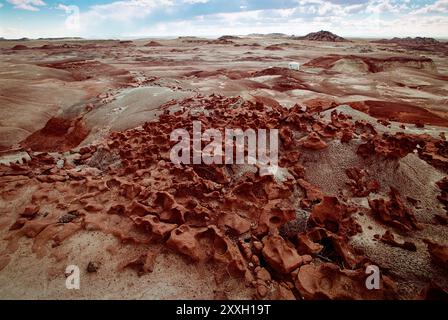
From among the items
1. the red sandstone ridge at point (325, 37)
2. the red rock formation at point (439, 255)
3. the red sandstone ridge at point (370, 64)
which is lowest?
the red rock formation at point (439, 255)

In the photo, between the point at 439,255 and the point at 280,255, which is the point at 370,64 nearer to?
the point at 439,255

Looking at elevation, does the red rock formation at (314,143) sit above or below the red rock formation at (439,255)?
above

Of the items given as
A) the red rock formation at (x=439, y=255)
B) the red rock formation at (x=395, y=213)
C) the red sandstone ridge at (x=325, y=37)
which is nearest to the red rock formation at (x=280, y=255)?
the red rock formation at (x=439, y=255)

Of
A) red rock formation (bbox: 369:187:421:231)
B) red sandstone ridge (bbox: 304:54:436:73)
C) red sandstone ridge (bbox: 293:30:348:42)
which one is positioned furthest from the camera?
red sandstone ridge (bbox: 293:30:348:42)

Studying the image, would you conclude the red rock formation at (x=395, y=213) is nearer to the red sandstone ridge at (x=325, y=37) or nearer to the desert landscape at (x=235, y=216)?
the desert landscape at (x=235, y=216)

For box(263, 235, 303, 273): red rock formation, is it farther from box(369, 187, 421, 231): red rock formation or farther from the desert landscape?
box(369, 187, 421, 231): red rock formation

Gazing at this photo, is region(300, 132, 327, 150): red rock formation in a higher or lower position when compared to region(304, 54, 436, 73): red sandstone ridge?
lower

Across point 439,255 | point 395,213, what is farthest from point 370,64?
point 439,255

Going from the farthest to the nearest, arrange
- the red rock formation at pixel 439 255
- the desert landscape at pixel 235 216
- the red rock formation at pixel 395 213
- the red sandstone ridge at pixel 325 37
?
the red sandstone ridge at pixel 325 37, the red rock formation at pixel 395 213, the red rock formation at pixel 439 255, the desert landscape at pixel 235 216

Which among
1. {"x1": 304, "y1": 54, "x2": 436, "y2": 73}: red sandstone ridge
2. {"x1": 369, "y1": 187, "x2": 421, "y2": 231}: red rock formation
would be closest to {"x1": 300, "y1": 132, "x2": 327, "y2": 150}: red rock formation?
{"x1": 369, "y1": 187, "x2": 421, "y2": 231}: red rock formation

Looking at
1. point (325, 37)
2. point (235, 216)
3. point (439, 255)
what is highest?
point (325, 37)

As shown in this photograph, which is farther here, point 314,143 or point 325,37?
point 325,37

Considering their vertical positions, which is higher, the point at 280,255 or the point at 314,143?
the point at 314,143
